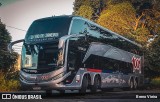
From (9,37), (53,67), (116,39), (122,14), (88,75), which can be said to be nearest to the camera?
(53,67)

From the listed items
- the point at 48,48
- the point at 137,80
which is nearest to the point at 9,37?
the point at 48,48

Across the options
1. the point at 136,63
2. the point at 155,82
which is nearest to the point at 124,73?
the point at 136,63

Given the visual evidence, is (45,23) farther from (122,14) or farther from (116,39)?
(122,14)

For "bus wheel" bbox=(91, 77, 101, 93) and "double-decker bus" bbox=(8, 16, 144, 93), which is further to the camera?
"bus wheel" bbox=(91, 77, 101, 93)

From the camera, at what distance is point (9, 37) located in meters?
14.6

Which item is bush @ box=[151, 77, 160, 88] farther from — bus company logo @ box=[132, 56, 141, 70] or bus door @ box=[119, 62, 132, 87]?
bus door @ box=[119, 62, 132, 87]

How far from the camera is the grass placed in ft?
50.0

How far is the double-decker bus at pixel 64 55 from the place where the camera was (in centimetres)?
1182

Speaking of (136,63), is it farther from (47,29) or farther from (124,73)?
(47,29)

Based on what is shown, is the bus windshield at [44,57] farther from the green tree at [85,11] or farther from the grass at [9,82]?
the green tree at [85,11]

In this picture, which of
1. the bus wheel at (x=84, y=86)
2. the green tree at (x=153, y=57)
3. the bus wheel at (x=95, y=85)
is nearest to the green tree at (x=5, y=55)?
the bus wheel at (x=84, y=86)

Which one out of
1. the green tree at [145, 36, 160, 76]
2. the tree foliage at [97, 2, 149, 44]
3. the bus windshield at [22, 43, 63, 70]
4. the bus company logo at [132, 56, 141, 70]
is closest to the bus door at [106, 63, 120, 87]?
the bus company logo at [132, 56, 141, 70]

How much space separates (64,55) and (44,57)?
764mm

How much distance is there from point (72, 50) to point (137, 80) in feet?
26.0
